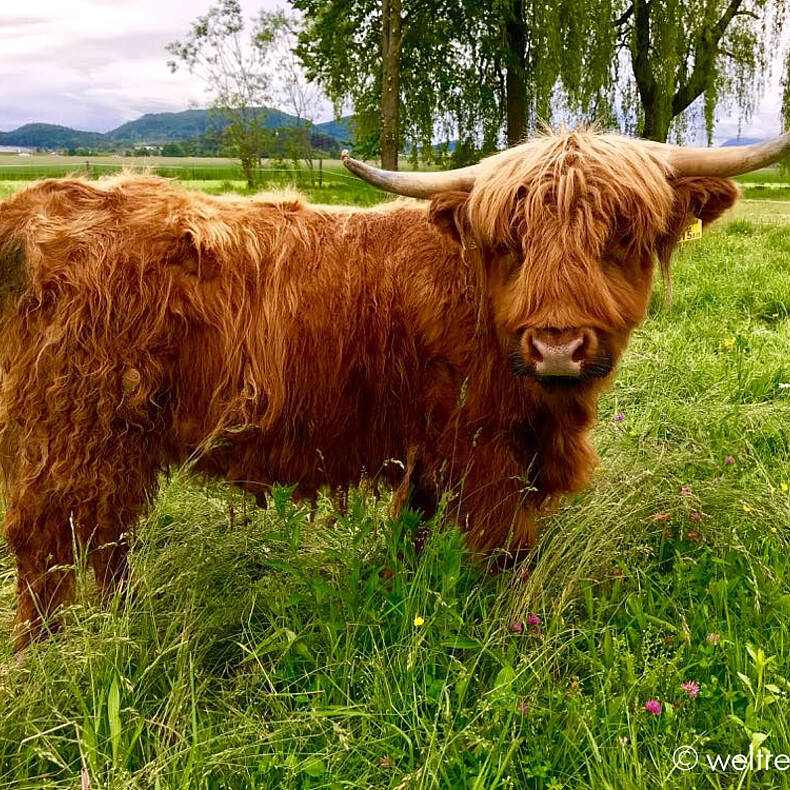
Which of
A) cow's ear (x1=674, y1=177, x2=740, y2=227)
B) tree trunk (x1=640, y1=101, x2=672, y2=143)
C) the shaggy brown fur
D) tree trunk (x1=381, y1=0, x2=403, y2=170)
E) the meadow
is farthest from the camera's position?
tree trunk (x1=640, y1=101, x2=672, y2=143)

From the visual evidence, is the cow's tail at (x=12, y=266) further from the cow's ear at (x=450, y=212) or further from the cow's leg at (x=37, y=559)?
the cow's ear at (x=450, y=212)

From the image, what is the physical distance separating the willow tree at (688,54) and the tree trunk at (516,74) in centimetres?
142

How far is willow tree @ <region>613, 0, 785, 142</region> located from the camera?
420 inches

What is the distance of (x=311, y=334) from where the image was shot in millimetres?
2342

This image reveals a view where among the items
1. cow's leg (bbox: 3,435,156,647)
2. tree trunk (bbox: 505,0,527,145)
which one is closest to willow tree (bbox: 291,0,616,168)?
tree trunk (bbox: 505,0,527,145)

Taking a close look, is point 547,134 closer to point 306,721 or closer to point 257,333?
point 257,333

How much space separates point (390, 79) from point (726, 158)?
8.41 m

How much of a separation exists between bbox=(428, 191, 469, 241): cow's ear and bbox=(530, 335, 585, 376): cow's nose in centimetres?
56

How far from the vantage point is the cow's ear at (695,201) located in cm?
219

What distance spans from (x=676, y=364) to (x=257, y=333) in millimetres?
2895

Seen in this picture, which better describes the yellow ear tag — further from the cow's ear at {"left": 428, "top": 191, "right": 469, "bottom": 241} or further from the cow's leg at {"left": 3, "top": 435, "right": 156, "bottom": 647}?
the cow's leg at {"left": 3, "top": 435, "right": 156, "bottom": 647}

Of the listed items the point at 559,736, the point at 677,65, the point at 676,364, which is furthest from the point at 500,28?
the point at 559,736

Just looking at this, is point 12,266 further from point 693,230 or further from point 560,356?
point 693,230

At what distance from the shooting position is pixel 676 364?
4.25m
